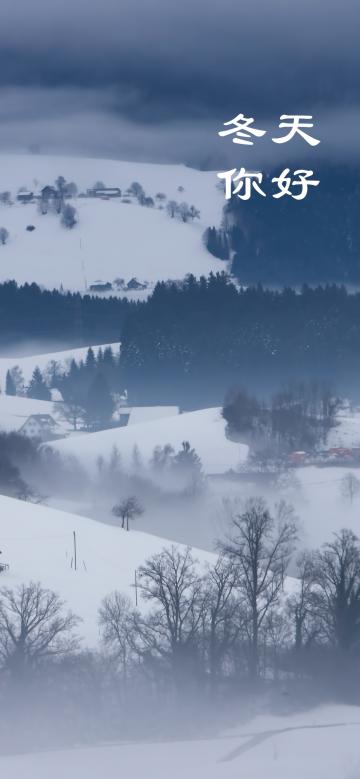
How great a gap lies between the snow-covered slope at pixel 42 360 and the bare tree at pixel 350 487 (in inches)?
1118

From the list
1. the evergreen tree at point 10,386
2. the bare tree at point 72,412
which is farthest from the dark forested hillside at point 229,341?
the evergreen tree at point 10,386

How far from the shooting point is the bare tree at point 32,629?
15156 mm

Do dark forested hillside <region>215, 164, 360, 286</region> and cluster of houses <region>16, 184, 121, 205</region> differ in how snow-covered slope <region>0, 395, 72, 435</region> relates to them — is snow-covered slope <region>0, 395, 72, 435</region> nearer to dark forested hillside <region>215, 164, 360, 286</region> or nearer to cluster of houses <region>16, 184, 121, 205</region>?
dark forested hillside <region>215, 164, 360, 286</region>

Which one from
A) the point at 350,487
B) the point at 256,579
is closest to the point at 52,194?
the point at 350,487

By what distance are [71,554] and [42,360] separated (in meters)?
43.8

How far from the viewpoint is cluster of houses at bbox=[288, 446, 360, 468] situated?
116 feet

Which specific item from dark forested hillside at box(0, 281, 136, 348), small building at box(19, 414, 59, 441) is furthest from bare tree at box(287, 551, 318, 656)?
dark forested hillside at box(0, 281, 136, 348)

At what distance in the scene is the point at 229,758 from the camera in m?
13.3

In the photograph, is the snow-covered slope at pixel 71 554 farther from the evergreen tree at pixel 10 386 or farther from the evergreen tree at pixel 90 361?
the evergreen tree at pixel 90 361

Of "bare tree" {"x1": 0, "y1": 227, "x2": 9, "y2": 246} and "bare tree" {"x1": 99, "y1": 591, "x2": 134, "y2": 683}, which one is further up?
"bare tree" {"x1": 0, "y1": 227, "x2": 9, "y2": 246}

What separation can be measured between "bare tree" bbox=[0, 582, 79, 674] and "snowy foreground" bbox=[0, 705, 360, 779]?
166 cm

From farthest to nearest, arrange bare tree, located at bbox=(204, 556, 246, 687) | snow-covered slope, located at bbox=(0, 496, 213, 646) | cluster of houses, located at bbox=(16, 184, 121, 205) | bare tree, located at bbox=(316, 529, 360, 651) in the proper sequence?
cluster of houses, located at bbox=(16, 184, 121, 205), snow-covered slope, located at bbox=(0, 496, 213, 646), bare tree, located at bbox=(316, 529, 360, 651), bare tree, located at bbox=(204, 556, 246, 687)

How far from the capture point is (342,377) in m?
55.2

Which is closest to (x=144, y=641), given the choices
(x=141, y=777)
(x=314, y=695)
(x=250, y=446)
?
(x=314, y=695)
